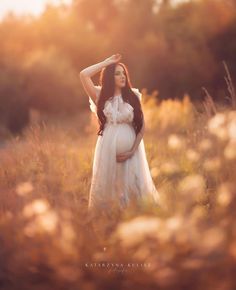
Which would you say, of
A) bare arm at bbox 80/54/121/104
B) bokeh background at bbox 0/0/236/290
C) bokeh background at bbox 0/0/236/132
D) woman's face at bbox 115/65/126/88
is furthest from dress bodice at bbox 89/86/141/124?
bokeh background at bbox 0/0/236/132

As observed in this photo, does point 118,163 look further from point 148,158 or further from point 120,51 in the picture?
point 120,51

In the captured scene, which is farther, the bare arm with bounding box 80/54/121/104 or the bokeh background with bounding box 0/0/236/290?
the bare arm with bounding box 80/54/121/104

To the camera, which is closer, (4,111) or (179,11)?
(4,111)

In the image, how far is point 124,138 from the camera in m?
6.29

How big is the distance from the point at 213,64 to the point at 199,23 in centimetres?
227

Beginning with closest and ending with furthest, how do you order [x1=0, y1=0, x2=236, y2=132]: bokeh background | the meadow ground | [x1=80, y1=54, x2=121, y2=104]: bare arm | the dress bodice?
the meadow ground < the dress bodice < [x1=80, y1=54, x2=121, y2=104]: bare arm < [x1=0, y1=0, x2=236, y2=132]: bokeh background

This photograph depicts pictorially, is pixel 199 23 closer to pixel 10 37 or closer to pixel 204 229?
pixel 10 37

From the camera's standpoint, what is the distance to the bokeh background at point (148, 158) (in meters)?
3.73

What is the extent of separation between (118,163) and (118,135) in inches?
12.2

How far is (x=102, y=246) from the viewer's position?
446 cm

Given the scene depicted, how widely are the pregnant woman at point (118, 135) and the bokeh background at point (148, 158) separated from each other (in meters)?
0.34

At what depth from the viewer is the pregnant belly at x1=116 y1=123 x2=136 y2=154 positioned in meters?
6.29

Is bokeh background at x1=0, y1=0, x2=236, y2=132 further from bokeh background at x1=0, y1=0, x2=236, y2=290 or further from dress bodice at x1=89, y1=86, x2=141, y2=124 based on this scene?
dress bodice at x1=89, y1=86, x2=141, y2=124

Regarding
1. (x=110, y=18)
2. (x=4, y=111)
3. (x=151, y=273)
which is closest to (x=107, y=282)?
(x=151, y=273)
